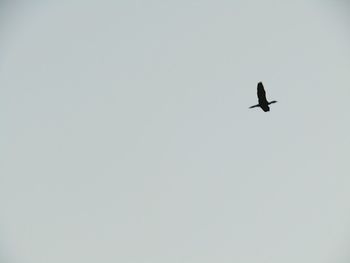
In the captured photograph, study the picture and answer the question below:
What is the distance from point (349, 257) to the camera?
19925 cm

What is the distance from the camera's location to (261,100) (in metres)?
50.1

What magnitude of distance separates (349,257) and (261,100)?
16152 cm

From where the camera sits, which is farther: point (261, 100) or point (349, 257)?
point (349, 257)
